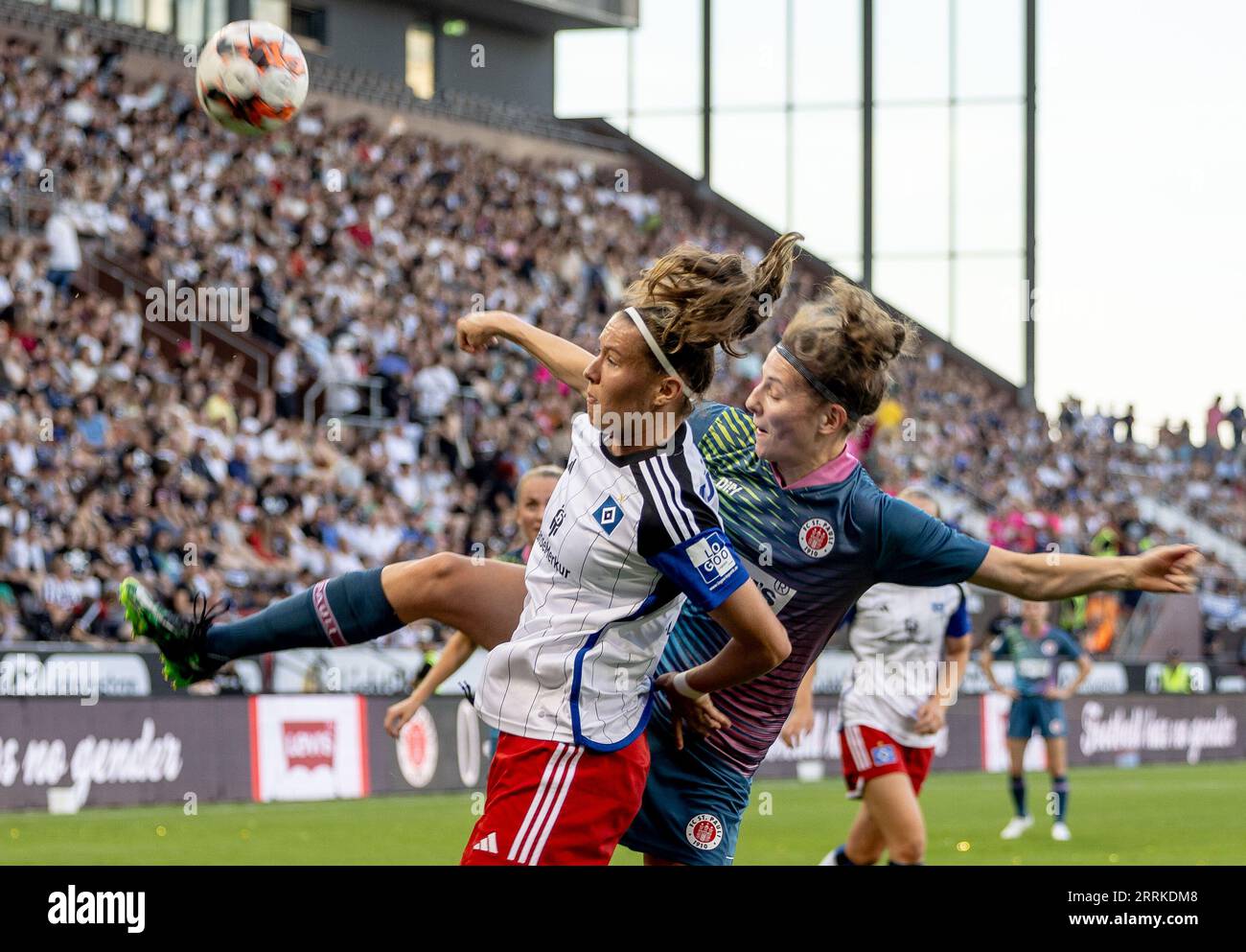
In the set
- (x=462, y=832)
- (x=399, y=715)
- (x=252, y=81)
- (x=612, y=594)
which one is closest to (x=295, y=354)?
(x=462, y=832)

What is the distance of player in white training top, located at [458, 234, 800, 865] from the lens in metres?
4.64

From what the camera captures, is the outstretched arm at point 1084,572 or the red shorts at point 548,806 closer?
the red shorts at point 548,806

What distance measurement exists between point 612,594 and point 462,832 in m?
9.12

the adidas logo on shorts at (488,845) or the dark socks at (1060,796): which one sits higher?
the adidas logo on shorts at (488,845)

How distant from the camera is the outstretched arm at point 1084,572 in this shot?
5.09 meters

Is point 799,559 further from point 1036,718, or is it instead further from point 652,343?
point 1036,718

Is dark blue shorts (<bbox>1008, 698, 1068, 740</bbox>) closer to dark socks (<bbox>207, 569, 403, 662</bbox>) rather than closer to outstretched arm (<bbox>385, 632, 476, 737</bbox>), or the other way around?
outstretched arm (<bbox>385, 632, 476, 737</bbox>)

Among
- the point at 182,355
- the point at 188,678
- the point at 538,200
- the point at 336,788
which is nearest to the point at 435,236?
the point at 538,200

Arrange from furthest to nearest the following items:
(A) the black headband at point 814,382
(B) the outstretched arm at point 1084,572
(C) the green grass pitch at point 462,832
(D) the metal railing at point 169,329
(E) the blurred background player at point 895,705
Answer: (D) the metal railing at point 169,329
(C) the green grass pitch at point 462,832
(E) the blurred background player at point 895,705
(A) the black headband at point 814,382
(B) the outstretched arm at point 1084,572

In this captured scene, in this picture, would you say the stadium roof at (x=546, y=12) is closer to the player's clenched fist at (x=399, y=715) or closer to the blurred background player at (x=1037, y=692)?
the blurred background player at (x=1037, y=692)

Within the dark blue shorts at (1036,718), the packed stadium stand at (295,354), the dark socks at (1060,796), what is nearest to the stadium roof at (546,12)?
the packed stadium stand at (295,354)

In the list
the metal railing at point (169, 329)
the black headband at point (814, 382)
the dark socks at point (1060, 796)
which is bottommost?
the dark socks at point (1060, 796)
